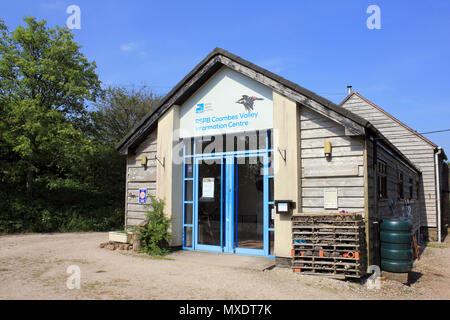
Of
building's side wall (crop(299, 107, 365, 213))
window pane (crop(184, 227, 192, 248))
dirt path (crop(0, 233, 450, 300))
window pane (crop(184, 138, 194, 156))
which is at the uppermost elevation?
window pane (crop(184, 138, 194, 156))

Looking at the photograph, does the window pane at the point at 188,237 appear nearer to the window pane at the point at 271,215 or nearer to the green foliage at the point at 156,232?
the green foliage at the point at 156,232

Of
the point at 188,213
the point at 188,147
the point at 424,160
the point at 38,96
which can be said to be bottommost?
the point at 188,213

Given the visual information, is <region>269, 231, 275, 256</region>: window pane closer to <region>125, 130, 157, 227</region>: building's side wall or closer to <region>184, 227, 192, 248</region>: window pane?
<region>184, 227, 192, 248</region>: window pane

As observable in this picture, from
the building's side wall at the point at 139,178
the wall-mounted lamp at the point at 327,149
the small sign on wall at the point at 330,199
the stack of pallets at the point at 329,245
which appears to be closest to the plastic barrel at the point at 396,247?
the stack of pallets at the point at 329,245

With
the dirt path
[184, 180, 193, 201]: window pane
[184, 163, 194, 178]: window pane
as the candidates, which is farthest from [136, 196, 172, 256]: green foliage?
[184, 163, 194, 178]: window pane

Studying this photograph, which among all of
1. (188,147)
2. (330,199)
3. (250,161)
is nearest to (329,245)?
(330,199)

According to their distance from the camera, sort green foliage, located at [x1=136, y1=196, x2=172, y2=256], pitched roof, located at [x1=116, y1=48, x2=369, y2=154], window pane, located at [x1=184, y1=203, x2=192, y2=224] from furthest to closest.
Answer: window pane, located at [x1=184, y1=203, x2=192, y2=224]
green foliage, located at [x1=136, y1=196, x2=172, y2=256]
pitched roof, located at [x1=116, y1=48, x2=369, y2=154]

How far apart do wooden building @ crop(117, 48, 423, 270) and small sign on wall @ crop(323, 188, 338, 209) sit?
0.07 feet

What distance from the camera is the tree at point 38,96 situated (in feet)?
46.6

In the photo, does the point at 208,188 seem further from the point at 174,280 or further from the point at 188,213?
the point at 174,280

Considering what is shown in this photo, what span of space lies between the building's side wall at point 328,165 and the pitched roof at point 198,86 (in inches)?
17.9

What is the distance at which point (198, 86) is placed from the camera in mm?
9445

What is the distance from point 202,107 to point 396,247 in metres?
5.59

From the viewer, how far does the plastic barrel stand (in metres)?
6.84
